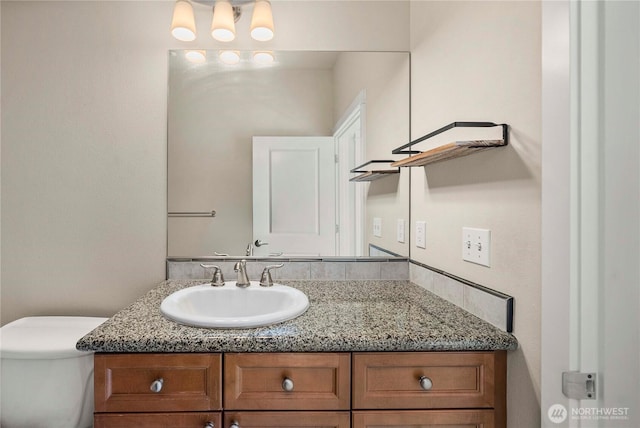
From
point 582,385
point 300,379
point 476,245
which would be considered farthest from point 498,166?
point 300,379

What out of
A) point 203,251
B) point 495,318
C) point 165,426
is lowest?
point 165,426

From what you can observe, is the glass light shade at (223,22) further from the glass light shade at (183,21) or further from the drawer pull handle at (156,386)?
the drawer pull handle at (156,386)

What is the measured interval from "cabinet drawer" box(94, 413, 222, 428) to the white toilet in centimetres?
31

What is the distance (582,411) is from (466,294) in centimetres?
42

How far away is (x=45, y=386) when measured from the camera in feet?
3.81

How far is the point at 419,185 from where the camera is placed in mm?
1483

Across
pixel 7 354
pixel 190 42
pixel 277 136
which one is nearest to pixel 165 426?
pixel 7 354

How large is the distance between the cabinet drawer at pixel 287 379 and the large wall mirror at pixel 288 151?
711 mm

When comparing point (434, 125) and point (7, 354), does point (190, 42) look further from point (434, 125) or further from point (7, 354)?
point (7, 354)

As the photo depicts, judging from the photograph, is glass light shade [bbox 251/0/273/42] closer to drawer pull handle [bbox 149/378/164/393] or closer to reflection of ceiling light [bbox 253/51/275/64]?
reflection of ceiling light [bbox 253/51/275/64]

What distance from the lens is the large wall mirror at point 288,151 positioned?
1602mm

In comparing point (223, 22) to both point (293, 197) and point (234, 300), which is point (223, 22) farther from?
point (234, 300)

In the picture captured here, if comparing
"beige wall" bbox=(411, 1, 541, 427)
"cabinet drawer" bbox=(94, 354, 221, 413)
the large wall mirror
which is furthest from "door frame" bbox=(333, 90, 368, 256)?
"cabinet drawer" bbox=(94, 354, 221, 413)

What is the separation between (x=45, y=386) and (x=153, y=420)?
1.63 ft
